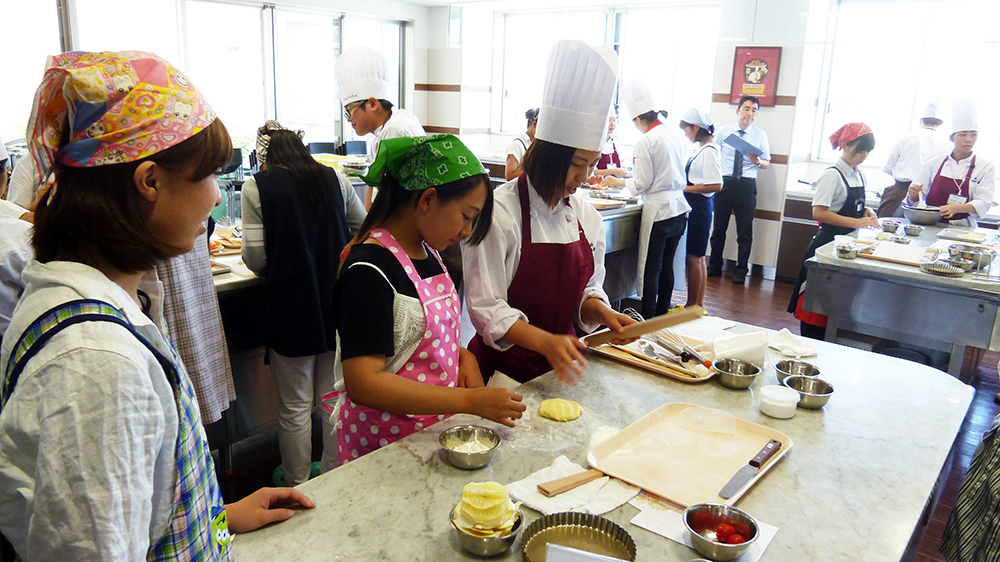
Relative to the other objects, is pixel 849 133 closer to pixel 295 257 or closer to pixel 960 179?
pixel 960 179

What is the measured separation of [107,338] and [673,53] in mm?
7141

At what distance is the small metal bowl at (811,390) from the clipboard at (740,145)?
4527 millimetres

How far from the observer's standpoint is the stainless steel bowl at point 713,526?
→ 36.4 inches

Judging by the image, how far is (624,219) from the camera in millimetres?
4414

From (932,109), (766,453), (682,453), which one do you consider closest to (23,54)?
(682,453)

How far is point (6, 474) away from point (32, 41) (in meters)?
5.75

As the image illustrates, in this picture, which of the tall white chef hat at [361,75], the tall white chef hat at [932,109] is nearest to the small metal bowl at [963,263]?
the tall white chef hat at [361,75]

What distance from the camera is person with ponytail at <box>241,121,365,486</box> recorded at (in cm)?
214

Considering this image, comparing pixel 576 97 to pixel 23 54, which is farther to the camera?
pixel 23 54

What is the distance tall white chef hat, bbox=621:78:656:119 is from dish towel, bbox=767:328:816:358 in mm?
2926

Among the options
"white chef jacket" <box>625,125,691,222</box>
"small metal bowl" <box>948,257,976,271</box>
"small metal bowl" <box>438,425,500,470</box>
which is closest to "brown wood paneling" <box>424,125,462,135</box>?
"white chef jacket" <box>625,125,691,222</box>

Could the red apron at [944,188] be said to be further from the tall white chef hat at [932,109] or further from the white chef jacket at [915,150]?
A: the tall white chef hat at [932,109]

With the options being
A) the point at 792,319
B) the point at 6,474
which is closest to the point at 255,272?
the point at 6,474

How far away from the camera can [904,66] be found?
19.9ft
